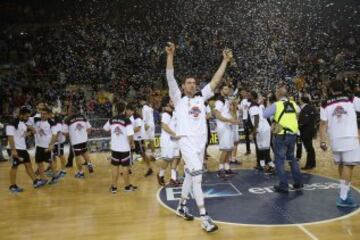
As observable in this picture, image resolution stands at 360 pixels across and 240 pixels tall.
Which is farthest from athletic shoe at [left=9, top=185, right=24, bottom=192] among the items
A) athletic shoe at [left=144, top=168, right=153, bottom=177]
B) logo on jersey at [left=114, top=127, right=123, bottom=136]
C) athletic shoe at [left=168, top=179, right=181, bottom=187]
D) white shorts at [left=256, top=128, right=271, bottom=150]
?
white shorts at [left=256, top=128, right=271, bottom=150]

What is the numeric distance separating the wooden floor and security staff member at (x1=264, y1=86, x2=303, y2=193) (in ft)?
5.18

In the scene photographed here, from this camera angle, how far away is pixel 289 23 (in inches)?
843

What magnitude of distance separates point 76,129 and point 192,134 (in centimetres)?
427

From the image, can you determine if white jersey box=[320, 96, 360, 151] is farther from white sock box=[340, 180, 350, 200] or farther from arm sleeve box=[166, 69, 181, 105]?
arm sleeve box=[166, 69, 181, 105]

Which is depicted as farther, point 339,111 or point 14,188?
point 14,188

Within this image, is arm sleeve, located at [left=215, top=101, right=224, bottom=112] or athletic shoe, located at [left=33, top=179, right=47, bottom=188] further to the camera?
athletic shoe, located at [left=33, top=179, right=47, bottom=188]

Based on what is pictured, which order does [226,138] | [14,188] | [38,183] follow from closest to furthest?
[14,188], [38,183], [226,138]

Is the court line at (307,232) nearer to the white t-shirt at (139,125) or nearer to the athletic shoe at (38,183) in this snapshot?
the white t-shirt at (139,125)

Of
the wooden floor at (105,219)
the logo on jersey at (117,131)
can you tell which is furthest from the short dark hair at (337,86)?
the logo on jersey at (117,131)

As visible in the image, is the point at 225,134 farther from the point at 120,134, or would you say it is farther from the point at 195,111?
the point at 195,111

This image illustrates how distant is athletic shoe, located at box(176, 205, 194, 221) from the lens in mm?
6066

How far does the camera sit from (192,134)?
228 inches

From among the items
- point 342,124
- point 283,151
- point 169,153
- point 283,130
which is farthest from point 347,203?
point 169,153

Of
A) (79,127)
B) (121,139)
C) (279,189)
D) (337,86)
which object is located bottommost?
(279,189)
